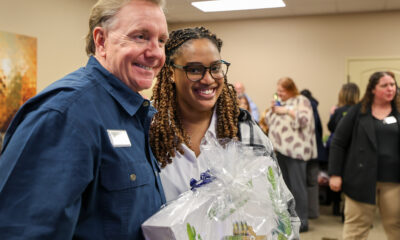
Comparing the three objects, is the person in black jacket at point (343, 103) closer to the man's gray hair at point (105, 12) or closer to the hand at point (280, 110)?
the hand at point (280, 110)

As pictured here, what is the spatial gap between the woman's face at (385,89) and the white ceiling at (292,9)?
3.27m

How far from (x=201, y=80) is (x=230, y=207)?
55 centimetres

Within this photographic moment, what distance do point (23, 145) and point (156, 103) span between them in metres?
0.80

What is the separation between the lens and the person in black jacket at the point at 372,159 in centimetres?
306

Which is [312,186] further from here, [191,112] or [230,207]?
[230,207]

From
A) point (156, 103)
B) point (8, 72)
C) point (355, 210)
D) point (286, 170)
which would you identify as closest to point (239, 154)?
point (156, 103)

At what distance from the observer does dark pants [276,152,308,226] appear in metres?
4.26

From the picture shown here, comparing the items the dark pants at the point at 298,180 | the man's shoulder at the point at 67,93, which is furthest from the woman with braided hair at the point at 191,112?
the dark pants at the point at 298,180

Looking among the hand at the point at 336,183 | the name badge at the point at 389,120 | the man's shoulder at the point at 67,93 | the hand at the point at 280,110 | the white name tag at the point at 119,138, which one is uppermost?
the hand at the point at 280,110

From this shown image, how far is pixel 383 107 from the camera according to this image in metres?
3.16

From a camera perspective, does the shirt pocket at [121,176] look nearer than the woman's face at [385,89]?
Yes

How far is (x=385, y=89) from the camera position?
3088 mm

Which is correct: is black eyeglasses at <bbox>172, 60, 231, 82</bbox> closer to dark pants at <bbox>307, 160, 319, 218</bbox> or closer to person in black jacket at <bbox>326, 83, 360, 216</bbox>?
dark pants at <bbox>307, 160, 319, 218</bbox>

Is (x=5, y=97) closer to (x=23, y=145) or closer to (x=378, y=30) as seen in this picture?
(x=23, y=145)
